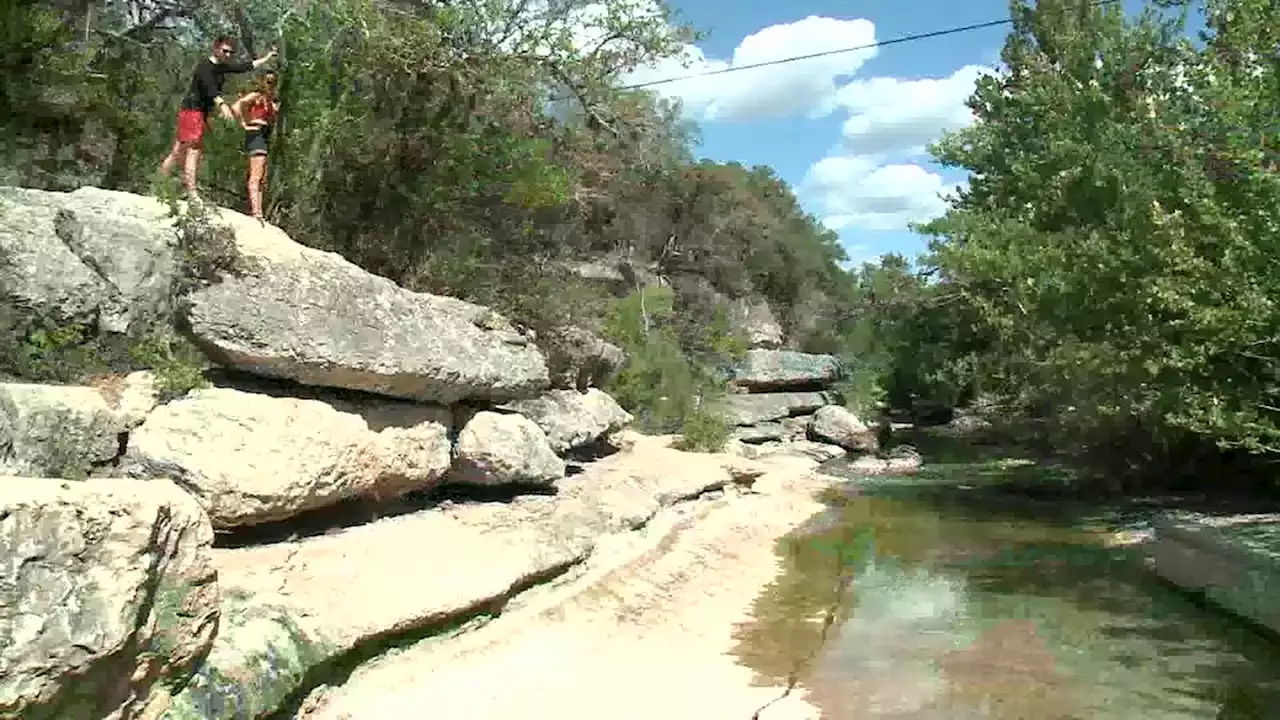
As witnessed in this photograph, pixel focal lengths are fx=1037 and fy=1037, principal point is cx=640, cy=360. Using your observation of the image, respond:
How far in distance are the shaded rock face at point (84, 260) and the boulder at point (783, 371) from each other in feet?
104

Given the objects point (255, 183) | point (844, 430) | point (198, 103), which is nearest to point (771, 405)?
point (844, 430)

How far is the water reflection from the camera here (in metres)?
8.44

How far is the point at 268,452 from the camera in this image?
334 inches

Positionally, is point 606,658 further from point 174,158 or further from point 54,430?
point 174,158

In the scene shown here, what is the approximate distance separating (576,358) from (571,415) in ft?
3.89

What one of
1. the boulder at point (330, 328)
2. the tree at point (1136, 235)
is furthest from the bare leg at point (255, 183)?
the tree at point (1136, 235)

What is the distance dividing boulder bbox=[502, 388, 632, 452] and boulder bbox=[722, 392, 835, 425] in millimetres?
17764

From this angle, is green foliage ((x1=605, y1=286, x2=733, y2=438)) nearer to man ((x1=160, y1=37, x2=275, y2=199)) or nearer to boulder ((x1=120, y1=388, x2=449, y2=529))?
boulder ((x1=120, y1=388, x2=449, y2=529))

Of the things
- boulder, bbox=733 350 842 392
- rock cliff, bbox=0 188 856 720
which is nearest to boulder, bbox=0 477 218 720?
rock cliff, bbox=0 188 856 720

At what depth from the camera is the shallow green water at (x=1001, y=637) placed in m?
8.45

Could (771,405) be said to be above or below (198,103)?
below

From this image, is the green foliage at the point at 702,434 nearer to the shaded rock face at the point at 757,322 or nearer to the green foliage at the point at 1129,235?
the green foliage at the point at 1129,235

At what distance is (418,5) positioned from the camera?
1549 cm

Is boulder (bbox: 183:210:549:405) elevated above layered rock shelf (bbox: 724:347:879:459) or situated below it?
above
